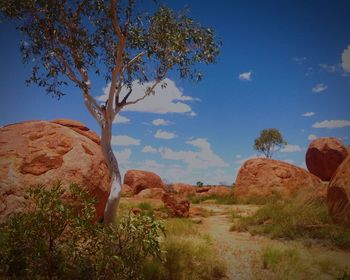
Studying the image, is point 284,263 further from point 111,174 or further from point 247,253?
point 111,174

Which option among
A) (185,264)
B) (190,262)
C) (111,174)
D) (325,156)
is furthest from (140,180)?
(185,264)

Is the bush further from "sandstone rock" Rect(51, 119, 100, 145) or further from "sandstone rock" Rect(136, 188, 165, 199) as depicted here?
"sandstone rock" Rect(51, 119, 100, 145)

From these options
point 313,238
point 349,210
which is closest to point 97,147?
point 313,238

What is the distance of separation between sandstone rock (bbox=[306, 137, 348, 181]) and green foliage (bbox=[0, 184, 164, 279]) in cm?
3653

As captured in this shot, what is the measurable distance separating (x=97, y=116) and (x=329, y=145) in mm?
34444

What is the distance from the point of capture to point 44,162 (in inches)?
362

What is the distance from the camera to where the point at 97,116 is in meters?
11.4

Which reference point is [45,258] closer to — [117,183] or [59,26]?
[117,183]

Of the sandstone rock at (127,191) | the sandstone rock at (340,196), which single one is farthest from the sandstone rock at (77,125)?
the sandstone rock at (127,191)

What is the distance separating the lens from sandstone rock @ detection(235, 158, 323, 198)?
24.8m

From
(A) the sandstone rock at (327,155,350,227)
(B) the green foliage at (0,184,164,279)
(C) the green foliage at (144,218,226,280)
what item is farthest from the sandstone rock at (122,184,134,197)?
(B) the green foliage at (0,184,164,279)

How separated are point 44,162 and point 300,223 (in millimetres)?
8853

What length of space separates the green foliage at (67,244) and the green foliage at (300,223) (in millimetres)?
6671

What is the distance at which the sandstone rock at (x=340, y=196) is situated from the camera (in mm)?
11297
